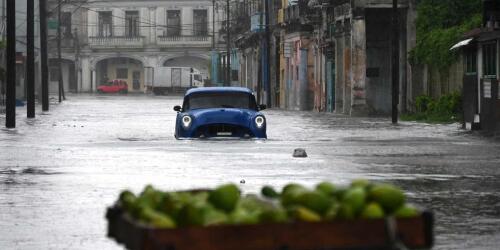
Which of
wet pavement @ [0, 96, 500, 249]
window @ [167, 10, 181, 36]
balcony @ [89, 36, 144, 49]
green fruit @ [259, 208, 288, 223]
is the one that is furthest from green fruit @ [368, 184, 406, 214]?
window @ [167, 10, 181, 36]

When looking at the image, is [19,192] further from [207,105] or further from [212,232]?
[207,105]

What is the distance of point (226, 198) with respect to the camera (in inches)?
241

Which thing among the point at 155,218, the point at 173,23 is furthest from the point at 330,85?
the point at 173,23

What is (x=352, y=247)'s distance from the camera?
5883 mm

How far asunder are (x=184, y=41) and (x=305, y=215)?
13431cm

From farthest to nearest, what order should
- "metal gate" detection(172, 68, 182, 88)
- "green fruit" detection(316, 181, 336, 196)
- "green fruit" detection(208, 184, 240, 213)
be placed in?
"metal gate" detection(172, 68, 182, 88) < "green fruit" detection(316, 181, 336, 196) < "green fruit" detection(208, 184, 240, 213)

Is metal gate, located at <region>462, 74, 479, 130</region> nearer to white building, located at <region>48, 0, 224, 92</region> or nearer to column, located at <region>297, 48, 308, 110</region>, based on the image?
column, located at <region>297, 48, 308, 110</region>

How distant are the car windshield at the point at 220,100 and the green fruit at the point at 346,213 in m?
26.7

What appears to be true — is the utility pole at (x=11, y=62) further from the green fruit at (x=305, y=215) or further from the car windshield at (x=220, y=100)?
the green fruit at (x=305, y=215)

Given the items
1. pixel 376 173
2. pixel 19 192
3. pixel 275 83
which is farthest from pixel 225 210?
pixel 275 83

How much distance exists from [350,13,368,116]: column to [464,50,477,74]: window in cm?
1992

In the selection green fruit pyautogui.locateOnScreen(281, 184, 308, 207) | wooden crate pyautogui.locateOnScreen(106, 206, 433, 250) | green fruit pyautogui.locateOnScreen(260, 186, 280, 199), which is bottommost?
wooden crate pyautogui.locateOnScreen(106, 206, 433, 250)

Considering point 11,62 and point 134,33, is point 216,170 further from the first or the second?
point 134,33

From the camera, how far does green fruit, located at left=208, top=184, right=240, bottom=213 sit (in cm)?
612
